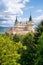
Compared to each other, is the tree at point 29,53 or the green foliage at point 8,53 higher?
the tree at point 29,53

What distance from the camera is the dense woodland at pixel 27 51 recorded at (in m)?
24.7

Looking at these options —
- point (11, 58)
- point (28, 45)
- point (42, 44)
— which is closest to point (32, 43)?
point (28, 45)

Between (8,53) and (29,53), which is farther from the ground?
(29,53)

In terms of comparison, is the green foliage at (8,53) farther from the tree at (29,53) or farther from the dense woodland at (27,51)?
the tree at (29,53)

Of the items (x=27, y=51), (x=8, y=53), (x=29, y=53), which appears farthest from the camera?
(x=8, y=53)

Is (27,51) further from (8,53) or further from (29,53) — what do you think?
(8,53)

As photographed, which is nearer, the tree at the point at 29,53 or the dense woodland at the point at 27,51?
the dense woodland at the point at 27,51

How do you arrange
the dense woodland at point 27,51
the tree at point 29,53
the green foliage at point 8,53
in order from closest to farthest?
the dense woodland at point 27,51
the tree at point 29,53
the green foliage at point 8,53

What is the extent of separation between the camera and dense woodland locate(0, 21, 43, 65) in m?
24.7

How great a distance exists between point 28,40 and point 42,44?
561 centimetres

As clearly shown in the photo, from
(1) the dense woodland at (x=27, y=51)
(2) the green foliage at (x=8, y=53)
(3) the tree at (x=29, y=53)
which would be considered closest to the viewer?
Result: (1) the dense woodland at (x=27, y=51)

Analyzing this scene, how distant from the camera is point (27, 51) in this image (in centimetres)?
2872

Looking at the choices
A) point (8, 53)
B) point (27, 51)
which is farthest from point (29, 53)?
point (8, 53)

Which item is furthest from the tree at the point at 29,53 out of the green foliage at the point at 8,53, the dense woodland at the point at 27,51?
the green foliage at the point at 8,53
